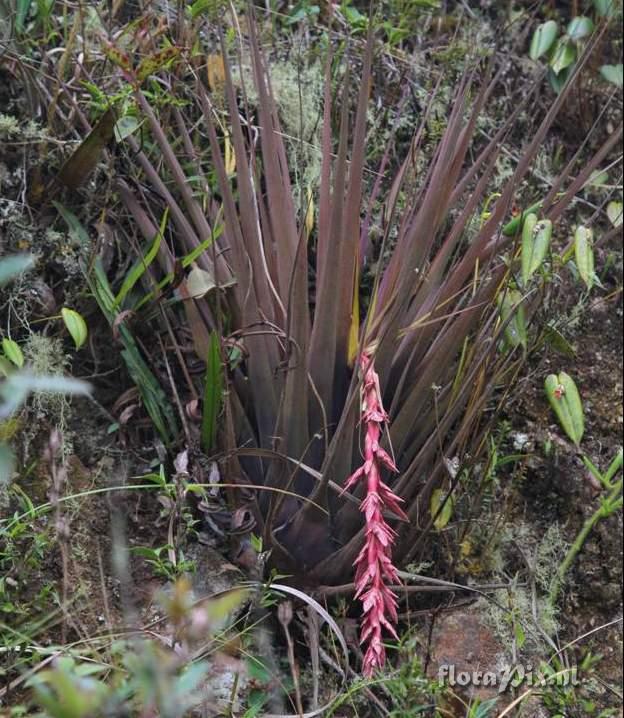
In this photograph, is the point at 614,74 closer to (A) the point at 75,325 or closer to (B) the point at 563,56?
(B) the point at 563,56

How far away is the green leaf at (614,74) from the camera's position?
2.14 m

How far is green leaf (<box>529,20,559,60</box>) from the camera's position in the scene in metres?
2.05

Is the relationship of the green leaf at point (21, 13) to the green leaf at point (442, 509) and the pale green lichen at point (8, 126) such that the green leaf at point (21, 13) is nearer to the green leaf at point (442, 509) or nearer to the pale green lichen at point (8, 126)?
the pale green lichen at point (8, 126)

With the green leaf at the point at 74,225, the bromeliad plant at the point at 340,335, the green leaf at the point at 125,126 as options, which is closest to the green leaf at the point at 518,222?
the bromeliad plant at the point at 340,335

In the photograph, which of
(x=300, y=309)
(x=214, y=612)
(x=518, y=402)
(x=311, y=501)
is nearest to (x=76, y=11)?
(x=300, y=309)

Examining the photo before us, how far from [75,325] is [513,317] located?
2.42 feet

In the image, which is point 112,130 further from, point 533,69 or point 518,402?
point 533,69

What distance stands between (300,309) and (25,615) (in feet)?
2.01

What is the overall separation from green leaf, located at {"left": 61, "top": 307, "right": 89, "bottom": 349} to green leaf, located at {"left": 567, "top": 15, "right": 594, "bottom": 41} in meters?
1.45

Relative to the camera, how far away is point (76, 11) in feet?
5.40

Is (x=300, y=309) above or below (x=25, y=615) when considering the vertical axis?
above

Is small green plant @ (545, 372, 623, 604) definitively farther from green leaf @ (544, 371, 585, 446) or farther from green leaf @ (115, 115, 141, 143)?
green leaf @ (115, 115, 141, 143)

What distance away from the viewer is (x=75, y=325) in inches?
54.5

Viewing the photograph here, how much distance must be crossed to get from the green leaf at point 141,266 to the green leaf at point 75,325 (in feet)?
0.31
